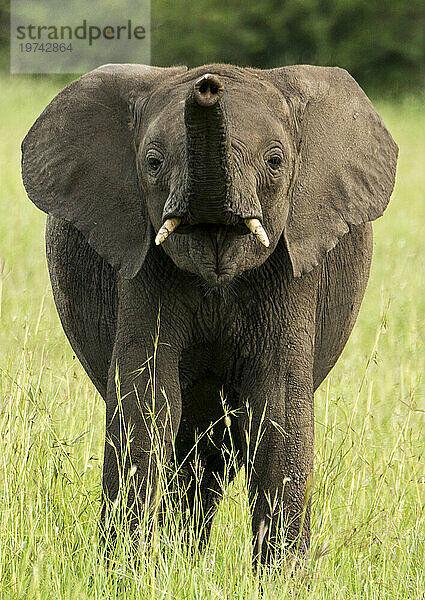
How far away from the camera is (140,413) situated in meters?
4.20

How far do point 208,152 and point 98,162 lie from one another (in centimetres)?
103

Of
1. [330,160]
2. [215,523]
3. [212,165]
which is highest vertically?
[330,160]

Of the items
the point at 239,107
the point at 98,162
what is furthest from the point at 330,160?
the point at 98,162

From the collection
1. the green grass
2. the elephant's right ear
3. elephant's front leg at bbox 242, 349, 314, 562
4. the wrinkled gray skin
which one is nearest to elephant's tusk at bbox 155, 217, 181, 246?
the wrinkled gray skin

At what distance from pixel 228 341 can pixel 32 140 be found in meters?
1.01

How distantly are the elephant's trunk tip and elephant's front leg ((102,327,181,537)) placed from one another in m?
1.08

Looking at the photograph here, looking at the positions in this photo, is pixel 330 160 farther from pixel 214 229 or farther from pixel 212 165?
pixel 212 165

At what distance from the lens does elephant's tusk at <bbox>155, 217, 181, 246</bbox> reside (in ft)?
11.7

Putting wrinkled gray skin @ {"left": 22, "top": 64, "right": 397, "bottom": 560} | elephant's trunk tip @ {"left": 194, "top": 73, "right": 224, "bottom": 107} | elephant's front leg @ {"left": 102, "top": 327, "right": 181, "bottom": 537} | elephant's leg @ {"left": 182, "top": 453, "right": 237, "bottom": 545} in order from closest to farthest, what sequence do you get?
elephant's trunk tip @ {"left": 194, "top": 73, "right": 224, "bottom": 107} → wrinkled gray skin @ {"left": 22, "top": 64, "right": 397, "bottom": 560} → elephant's front leg @ {"left": 102, "top": 327, "right": 181, "bottom": 537} → elephant's leg @ {"left": 182, "top": 453, "right": 237, "bottom": 545}

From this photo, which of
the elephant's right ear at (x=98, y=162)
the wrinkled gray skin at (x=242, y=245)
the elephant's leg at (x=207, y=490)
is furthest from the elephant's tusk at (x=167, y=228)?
the elephant's leg at (x=207, y=490)

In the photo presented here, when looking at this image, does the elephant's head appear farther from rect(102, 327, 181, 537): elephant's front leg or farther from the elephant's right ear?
rect(102, 327, 181, 537): elephant's front leg

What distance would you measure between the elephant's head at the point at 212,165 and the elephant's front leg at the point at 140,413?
27cm

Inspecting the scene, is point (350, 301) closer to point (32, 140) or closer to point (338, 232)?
point (338, 232)

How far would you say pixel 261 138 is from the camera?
382cm
